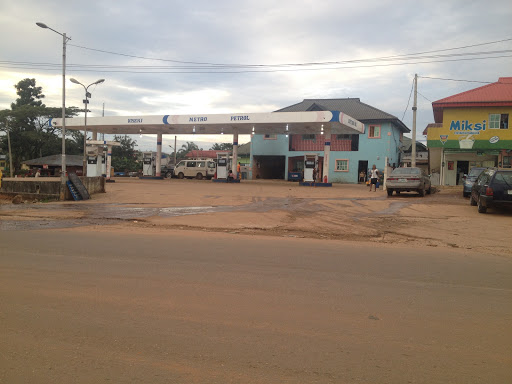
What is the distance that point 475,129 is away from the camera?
28.8 meters

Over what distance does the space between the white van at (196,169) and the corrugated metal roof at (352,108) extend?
36.2ft

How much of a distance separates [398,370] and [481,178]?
13.3 meters

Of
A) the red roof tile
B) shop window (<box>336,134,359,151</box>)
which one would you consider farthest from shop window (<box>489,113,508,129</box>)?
shop window (<box>336,134,359,151</box>)

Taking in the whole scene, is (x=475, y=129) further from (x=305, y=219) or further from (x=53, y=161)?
(x=53, y=161)

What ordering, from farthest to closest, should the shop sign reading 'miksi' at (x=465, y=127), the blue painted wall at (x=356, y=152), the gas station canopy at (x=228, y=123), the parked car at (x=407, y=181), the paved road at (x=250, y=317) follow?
1. the blue painted wall at (x=356, y=152)
2. the shop sign reading 'miksi' at (x=465, y=127)
3. the gas station canopy at (x=228, y=123)
4. the parked car at (x=407, y=181)
5. the paved road at (x=250, y=317)

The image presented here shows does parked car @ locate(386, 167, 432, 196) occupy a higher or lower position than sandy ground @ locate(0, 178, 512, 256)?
higher

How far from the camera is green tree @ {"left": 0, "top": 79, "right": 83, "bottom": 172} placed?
4834cm

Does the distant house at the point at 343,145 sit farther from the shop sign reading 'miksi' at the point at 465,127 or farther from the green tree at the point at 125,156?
the green tree at the point at 125,156

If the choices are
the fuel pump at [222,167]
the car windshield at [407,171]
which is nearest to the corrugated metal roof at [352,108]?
the fuel pump at [222,167]

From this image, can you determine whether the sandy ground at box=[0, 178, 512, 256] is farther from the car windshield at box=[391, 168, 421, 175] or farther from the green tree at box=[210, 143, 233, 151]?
the green tree at box=[210, 143, 233, 151]

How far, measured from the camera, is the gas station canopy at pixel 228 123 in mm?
28156

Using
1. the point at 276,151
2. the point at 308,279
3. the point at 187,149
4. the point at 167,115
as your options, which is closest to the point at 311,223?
the point at 308,279

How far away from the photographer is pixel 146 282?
498 centimetres

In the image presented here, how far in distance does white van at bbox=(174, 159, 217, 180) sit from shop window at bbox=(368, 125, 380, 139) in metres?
14.9
